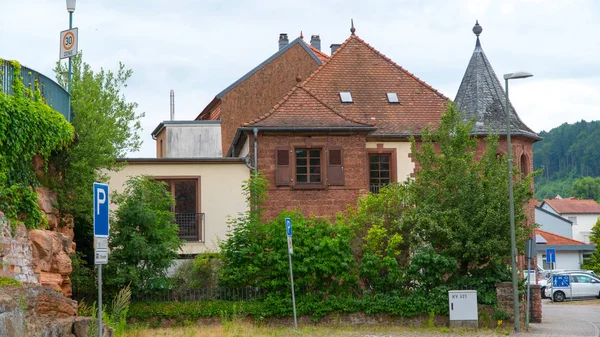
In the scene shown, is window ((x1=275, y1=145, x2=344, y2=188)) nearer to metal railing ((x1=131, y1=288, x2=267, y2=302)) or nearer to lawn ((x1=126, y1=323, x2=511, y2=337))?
metal railing ((x1=131, y1=288, x2=267, y2=302))

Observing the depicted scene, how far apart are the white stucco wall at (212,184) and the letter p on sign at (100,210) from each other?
60.3ft

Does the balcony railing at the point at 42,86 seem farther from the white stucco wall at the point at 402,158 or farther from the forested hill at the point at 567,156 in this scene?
the forested hill at the point at 567,156

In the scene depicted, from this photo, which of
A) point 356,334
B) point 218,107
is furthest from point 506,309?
point 218,107

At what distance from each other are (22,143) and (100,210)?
524 cm

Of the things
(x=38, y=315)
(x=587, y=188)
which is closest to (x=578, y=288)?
(x=38, y=315)

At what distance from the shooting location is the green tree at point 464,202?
26344mm

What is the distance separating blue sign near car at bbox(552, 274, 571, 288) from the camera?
44.6 m

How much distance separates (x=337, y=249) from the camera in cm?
2602

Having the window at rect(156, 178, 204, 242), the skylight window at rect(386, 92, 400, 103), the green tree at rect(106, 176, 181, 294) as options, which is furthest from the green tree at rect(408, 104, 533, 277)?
the window at rect(156, 178, 204, 242)

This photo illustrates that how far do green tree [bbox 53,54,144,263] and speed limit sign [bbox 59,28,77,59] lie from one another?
3.37 feet

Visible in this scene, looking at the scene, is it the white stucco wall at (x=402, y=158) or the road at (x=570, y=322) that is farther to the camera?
the white stucco wall at (x=402, y=158)

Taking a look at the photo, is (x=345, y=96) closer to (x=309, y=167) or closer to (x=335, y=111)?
(x=335, y=111)

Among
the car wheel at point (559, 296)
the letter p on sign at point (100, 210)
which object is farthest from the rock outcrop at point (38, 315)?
the car wheel at point (559, 296)

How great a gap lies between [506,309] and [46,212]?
1346 centimetres
